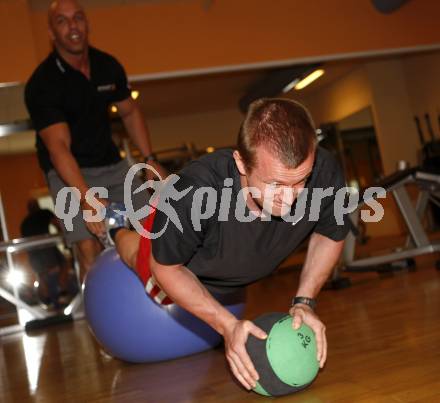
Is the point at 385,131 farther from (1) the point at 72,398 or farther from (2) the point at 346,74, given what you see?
(1) the point at 72,398

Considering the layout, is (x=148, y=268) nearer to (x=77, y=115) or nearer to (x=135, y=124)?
(x=77, y=115)

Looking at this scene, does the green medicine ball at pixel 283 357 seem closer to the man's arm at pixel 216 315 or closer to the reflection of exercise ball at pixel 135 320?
the man's arm at pixel 216 315

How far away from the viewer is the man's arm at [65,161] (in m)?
2.10

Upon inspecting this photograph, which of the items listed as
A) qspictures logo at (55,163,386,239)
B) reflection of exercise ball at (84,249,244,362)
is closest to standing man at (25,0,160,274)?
reflection of exercise ball at (84,249,244,362)

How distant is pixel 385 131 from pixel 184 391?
21.2 feet

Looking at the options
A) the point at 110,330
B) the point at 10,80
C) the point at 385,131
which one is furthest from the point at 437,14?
the point at 110,330

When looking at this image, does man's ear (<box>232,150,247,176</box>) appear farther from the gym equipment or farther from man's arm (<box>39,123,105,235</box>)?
the gym equipment

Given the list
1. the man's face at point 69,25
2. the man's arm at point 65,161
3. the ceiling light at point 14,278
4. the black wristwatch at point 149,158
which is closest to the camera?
the man's arm at point 65,161

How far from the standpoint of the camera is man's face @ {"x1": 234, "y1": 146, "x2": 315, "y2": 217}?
1147 mm

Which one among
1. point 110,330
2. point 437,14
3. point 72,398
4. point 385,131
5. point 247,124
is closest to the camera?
point 247,124

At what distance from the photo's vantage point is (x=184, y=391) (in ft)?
5.05

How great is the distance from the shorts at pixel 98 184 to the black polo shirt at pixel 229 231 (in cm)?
85

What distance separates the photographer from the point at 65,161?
2119 mm

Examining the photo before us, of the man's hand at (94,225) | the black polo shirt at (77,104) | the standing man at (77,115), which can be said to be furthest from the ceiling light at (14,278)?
the man's hand at (94,225)
